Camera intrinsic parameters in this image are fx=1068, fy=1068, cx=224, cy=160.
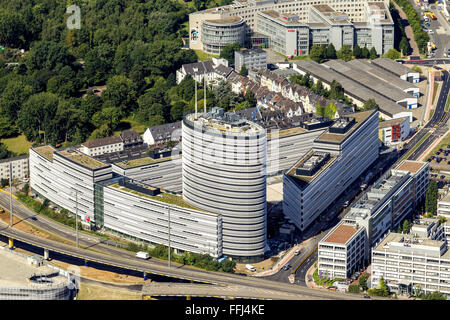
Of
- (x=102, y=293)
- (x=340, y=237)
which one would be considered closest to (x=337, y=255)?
(x=340, y=237)

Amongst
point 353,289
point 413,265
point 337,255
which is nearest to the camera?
point 353,289

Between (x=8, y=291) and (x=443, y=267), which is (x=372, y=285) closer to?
(x=443, y=267)

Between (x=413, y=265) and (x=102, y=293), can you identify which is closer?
(x=413, y=265)

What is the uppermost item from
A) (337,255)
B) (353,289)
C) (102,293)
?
(337,255)

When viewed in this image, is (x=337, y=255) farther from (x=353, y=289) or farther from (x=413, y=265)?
(x=413, y=265)

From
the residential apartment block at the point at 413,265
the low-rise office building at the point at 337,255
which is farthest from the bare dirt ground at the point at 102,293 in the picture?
the residential apartment block at the point at 413,265

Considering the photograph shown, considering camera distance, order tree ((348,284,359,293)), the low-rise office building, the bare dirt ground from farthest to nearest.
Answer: the low-rise office building
the bare dirt ground
tree ((348,284,359,293))

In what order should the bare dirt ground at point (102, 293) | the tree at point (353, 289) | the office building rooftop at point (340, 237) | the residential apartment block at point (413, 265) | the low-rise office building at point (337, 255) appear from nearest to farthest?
the residential apartment block at point (413, 265) < the tree at point (353, 289) < the bare dirt ground at point (102, 293) < the low-rise office building at point (337, 255) < the office building rooftop at point (340, 237)

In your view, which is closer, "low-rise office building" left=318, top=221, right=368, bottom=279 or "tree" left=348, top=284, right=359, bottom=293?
"tree" left=348, top=284, right=359, bottom=293

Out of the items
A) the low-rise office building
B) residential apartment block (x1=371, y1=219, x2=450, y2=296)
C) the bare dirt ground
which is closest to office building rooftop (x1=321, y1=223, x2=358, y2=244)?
the low-rise office building

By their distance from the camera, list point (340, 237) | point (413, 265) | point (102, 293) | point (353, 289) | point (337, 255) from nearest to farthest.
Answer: point (353, 289) → point (413, 265) → point (102, 293) → point (337, 255) → point (340, 237)

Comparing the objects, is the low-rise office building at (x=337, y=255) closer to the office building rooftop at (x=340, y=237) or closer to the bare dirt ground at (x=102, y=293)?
the office building rooftop at (x=340, y=237)

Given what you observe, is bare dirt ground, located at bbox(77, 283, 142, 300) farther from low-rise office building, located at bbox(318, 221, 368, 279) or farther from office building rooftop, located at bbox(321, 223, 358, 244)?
office building rooftop, located at bbox(321, 223, 358, 244)
